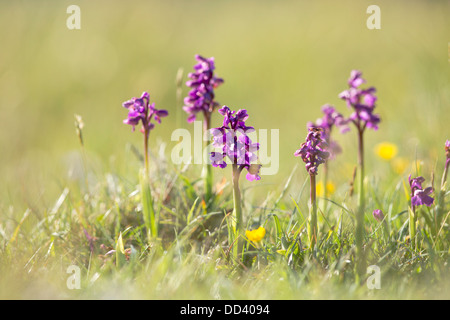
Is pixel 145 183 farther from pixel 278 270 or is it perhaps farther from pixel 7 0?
pixel 7 0

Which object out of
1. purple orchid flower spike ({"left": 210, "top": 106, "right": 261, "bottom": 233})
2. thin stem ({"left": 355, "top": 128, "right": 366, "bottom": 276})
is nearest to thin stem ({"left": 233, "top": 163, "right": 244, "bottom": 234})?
purple orchid flower spike ({"left": 210, "top": 106, "right": 261, "bottom": 233})

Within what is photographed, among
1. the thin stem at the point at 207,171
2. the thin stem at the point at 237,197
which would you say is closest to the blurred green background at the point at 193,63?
the thin stem at the point at 207,171

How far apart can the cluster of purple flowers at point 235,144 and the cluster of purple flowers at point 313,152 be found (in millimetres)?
223

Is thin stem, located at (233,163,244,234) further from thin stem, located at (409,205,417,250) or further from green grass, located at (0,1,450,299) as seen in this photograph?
thin stem, located at (409,205,417,250)

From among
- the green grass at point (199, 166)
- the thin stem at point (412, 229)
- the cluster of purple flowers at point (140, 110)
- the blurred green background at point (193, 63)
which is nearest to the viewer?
the green grass at point (199, 166)

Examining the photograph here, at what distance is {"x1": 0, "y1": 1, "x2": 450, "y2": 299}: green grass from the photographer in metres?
2.21

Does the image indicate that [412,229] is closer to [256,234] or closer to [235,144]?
[256,234]

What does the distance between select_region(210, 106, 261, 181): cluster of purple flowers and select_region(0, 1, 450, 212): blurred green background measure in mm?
2494

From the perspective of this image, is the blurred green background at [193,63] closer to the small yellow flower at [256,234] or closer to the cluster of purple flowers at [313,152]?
the cluster of purple flowers at [313,152]

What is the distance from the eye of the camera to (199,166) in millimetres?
3904

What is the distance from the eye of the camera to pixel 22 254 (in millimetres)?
2527

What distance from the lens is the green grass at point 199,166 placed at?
221 cm

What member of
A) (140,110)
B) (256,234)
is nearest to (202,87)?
(140,110)

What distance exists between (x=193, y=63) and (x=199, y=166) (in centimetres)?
461
